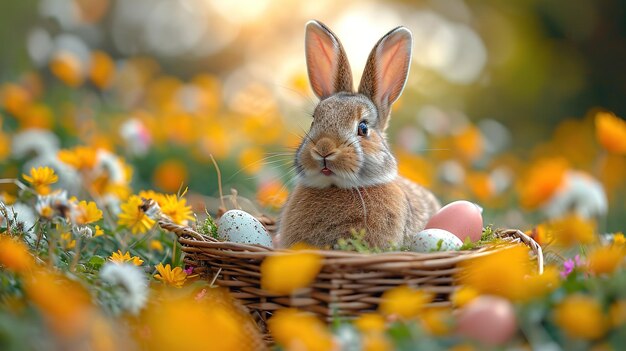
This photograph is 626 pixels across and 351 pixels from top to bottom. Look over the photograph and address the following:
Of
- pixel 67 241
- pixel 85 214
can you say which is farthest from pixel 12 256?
pixel 85 214

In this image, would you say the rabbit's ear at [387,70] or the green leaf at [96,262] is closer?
the green leaf at [96,262]

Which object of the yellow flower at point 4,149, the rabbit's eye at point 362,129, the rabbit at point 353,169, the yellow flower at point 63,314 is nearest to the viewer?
the yellow flower at point 63,314

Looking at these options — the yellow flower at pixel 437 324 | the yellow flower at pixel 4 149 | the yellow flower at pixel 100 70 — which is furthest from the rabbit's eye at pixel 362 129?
the yellow flower at pixel 100 70

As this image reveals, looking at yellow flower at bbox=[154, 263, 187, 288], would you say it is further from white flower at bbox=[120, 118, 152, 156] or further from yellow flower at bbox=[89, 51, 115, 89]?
yellow flower at bbox=[89, 51, 115, 89]

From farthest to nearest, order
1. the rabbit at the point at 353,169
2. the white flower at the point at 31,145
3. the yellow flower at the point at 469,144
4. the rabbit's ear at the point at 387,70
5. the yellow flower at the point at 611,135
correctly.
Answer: the yellow flower at the point at 469,144
the white flower at the point at 31,145
the yellow flower at the point at 611,135
the rabbit's ear at the point at 387,70
the rabbit at the point at 353,169

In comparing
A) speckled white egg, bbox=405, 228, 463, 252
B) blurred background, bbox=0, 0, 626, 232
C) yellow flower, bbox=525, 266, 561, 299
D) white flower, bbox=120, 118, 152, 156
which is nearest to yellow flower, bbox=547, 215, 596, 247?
blurred background, bbox=0, 0, 626, 232

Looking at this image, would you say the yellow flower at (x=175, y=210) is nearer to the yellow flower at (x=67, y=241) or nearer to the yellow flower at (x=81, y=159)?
the yellow flower at (x=67, y=241)

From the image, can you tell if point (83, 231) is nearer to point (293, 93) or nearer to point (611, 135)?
point (611, 135)
